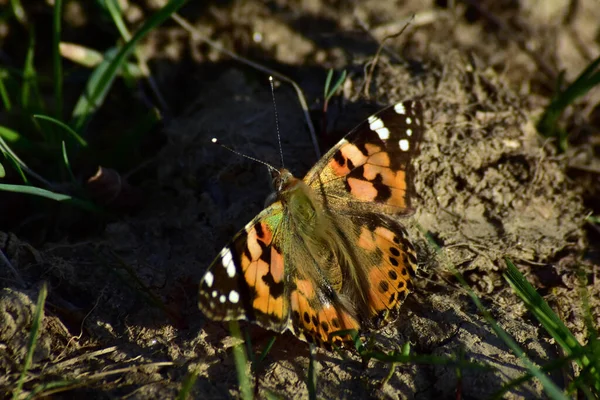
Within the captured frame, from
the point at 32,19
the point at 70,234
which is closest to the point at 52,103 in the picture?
the point at 32,19

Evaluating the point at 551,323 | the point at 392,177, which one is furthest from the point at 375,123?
the point at 551,323

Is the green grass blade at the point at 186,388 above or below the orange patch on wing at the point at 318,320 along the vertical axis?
below

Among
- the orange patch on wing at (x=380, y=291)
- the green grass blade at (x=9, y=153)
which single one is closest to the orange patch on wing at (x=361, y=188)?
the orange patch on wing at (x=380, y=291)

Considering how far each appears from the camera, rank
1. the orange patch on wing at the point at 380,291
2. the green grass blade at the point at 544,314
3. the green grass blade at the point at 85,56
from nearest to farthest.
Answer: the green grass blade at the point at 544,314 < the orange patch on wing at the point at 380,291 < the green grass blade at the point at 85,56

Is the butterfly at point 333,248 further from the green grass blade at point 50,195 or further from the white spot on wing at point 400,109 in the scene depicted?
the green grass blade at point 50,195

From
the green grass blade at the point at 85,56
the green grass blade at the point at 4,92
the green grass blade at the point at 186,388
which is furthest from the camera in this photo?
the green grass blade at the point at 85,56

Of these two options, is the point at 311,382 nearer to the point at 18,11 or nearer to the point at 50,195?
the point at 50,195

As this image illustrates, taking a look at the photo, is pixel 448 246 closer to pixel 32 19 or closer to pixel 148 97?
pixel 148 97
